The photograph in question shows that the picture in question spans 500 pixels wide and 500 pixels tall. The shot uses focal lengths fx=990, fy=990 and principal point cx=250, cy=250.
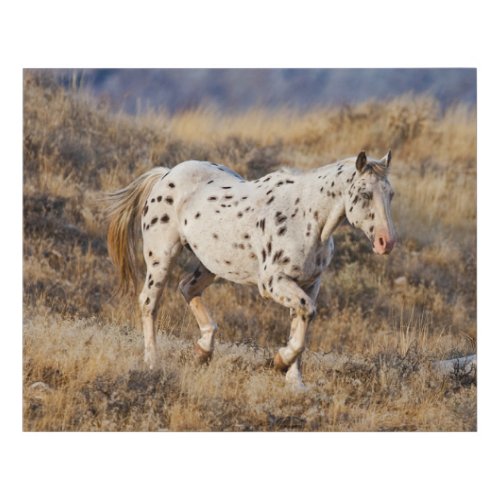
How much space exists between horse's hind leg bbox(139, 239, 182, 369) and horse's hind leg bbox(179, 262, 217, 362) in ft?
0.67

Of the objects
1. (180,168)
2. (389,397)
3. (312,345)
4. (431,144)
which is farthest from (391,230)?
(431,144)

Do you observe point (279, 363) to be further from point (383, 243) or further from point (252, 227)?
point (383, 243)

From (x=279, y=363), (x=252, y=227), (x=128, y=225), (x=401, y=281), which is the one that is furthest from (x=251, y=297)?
(x=279, y=363)

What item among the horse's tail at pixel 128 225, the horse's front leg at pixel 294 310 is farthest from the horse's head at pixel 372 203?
the horse's tail at pixel 128 225

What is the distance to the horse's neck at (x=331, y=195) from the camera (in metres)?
7.01

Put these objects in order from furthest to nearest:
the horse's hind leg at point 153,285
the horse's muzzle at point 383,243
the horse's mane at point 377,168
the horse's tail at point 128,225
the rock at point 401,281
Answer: the rock at point 401,281, the horse's tail at point 128,225, the horse's hind leg at point 153,285, the horse's mane at point 377,168, the horse's muzzle at point 383,243

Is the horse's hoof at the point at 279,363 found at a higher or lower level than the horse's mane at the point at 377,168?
lower

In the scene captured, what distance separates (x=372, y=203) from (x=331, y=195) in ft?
1.20

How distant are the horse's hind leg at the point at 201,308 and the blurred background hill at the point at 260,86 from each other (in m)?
3.34

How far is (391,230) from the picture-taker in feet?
22.2

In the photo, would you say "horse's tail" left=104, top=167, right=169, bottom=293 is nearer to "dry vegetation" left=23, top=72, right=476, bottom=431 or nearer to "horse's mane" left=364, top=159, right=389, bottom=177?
"dry vegetation" left=23, top=72, right=476, bottom=431

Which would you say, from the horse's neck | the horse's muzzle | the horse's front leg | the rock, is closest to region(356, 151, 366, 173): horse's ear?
the horse's neck

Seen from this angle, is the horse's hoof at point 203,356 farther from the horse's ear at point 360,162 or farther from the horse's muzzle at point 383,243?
the horse's ear at point 360,162

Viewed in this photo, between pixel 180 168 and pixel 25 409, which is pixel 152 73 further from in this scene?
pixel 25 409
